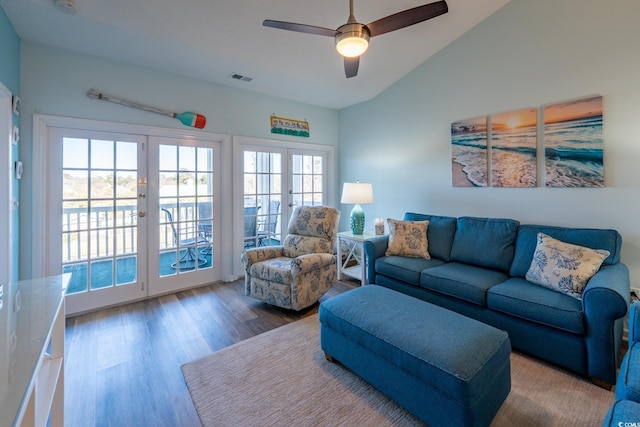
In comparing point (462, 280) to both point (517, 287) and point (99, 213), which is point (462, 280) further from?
point (99, 213)

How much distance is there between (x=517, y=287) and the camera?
88.1 inches

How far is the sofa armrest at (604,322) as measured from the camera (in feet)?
5.68

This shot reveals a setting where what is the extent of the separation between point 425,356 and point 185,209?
3145 millimetres

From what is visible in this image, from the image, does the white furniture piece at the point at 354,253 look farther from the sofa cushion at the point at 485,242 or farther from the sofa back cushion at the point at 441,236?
the sofa cushion at the point at 485,242

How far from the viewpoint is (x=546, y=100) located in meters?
2.72

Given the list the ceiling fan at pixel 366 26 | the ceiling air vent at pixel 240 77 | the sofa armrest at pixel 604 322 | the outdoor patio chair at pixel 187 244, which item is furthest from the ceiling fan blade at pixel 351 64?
the outdoor patio chair at pixel 187 244

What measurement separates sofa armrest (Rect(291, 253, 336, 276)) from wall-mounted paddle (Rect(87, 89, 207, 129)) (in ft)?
6.77

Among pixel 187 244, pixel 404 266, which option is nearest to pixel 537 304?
pixel 404 266

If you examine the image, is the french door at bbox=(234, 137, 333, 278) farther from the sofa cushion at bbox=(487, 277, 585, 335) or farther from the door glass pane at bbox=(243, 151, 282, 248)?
the sofa cushion at bbox=(487, 277, 585, 335)

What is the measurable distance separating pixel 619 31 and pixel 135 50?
4.22m

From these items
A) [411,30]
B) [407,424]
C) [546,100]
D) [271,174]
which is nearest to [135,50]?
[271,174]

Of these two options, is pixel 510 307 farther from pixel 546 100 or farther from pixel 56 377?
pixel 56 377

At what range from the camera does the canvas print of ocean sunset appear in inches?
96.8

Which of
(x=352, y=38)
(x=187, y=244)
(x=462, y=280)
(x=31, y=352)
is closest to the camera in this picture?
(x=31, y=352)
